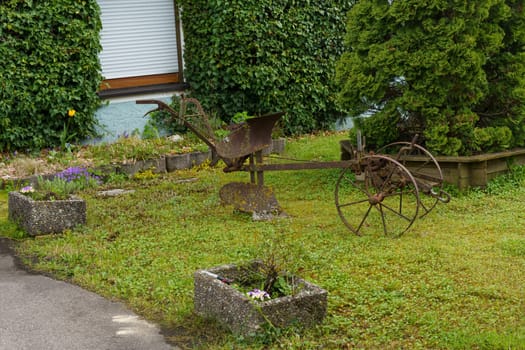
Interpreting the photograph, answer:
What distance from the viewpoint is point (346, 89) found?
931 centimetres

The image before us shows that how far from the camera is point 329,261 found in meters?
6.25

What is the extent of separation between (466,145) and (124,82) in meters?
5.99

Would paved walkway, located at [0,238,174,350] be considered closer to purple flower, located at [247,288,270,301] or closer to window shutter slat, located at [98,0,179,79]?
purple flower, located at [247,288,270,301]

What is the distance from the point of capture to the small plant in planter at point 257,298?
4.66 m

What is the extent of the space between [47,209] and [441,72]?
466 cm

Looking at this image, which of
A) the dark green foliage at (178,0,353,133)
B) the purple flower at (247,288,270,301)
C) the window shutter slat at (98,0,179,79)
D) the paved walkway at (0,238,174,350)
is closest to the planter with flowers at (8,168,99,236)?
the paved walkway at (0,238,174,350)

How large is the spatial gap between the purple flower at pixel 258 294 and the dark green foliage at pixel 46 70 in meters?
6.64

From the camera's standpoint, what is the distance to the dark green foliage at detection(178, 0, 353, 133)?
39.4 ft

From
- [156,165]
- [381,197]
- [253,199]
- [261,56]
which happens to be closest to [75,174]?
[156,165]

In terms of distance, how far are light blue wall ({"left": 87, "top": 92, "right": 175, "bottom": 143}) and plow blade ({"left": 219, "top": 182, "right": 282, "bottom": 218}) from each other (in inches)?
160

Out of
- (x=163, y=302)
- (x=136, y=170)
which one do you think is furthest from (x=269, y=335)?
(x=136, y=170)

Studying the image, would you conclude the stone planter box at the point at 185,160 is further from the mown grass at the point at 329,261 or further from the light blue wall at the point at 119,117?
the mown grass at the point at 329,261

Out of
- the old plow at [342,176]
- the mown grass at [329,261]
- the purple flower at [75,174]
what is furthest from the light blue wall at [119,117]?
the old plow at [342,176]

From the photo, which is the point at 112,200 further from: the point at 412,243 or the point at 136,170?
the point at 412,243
